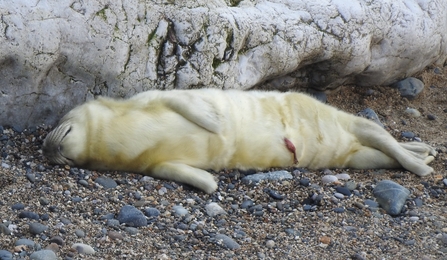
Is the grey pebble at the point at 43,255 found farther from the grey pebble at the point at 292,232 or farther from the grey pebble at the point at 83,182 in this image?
the grey pebble at the point at 292,232

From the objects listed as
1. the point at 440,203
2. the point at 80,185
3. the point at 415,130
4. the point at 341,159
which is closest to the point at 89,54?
the point at 80,185

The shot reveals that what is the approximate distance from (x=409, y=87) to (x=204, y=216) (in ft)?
11.8

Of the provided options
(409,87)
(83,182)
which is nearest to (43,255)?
(83,182)

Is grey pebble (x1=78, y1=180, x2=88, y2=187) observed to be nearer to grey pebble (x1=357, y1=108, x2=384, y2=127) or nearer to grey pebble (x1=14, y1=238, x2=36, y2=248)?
grey pebble (x1=14, y1=238, x2=36, y2=248)

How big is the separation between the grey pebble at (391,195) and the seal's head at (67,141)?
6.39 ft

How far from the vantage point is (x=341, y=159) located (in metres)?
5.54

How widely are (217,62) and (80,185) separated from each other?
169cm

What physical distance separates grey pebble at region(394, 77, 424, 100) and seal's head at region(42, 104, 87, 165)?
138 inches

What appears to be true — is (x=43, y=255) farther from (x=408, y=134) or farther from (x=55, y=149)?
(x=408, y=134)

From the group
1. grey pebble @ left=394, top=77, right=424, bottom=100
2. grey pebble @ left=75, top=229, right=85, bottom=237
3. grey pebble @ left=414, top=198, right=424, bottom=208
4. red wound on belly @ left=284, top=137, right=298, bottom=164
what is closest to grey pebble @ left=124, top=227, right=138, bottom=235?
grey pebble @ left=75, top=229, right=85, bottom=237

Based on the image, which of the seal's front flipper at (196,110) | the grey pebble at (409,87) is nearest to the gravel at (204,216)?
the seal's front flipper at (196,110)

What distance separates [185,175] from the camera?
470 cm

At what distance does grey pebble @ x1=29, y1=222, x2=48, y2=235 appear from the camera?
3639 millimetres

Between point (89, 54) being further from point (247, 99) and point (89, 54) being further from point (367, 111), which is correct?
point (367, 111)
